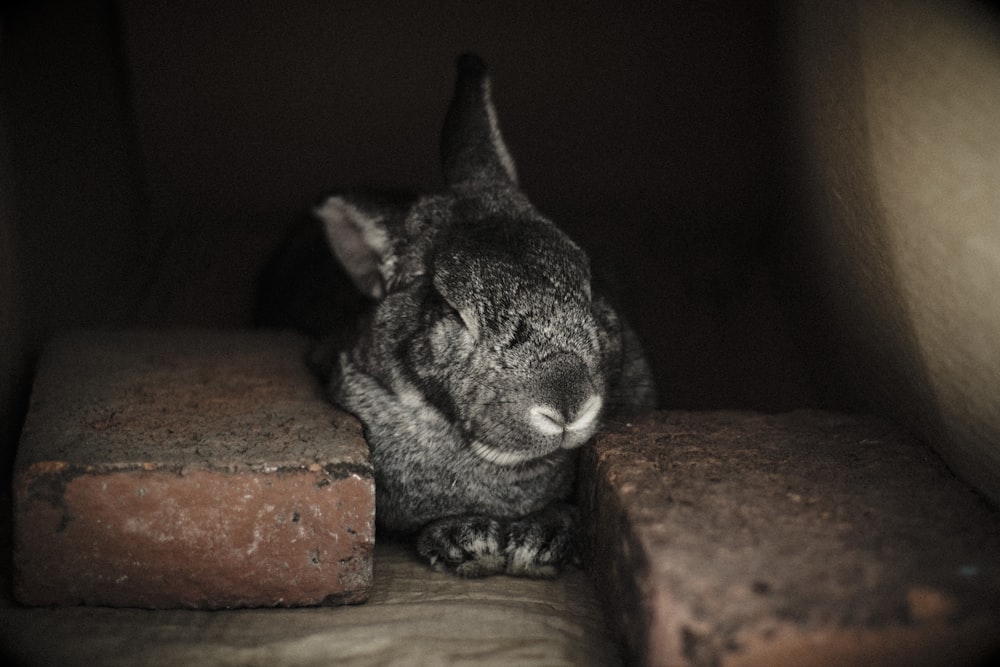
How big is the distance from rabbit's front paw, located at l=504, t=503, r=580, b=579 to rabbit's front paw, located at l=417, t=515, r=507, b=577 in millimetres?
37

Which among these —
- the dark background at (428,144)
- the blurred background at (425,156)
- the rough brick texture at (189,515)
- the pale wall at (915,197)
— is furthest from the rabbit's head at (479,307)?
the dark background at (428,144)

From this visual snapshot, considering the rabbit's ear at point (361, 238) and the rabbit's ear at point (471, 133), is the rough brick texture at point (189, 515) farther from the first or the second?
the rabbit's ear at point (471, 133)

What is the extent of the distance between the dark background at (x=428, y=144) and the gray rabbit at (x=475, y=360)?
1.25 m

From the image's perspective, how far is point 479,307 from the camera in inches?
112

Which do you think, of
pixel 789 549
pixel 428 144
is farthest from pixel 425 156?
pixel 789 549

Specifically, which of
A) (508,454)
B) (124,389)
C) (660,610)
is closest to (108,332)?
(124,389)

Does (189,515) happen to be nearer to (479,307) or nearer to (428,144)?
(479,307)

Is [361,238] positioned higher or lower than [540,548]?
higher

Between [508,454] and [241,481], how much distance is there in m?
0.78

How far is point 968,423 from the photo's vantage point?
101 inches

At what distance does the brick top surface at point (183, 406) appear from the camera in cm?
257

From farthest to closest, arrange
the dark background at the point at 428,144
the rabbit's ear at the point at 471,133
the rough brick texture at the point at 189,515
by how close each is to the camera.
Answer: the dark background at the point at 428,144 → the rabbit's ear at the point at 471,133 → the rough brick texture at the point at 189,515

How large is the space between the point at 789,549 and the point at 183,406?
1888 mm

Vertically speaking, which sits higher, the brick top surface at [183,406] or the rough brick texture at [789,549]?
the rough brick texture at [789,549]
